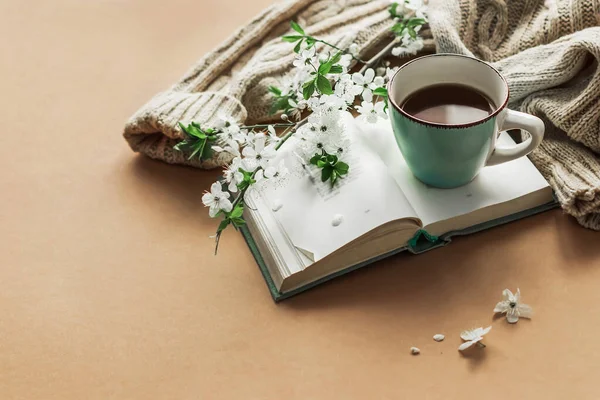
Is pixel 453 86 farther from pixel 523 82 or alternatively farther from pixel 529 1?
pixel 529 1

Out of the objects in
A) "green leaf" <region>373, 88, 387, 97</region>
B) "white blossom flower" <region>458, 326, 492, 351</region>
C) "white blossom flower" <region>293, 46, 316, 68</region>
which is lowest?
"white blossom flower" <region>458, 326, 492, 351</region>

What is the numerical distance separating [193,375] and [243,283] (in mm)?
139

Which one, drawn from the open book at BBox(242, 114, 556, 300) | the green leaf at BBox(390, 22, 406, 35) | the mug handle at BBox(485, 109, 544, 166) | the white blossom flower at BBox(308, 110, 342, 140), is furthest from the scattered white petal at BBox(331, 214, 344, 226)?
the green leaf at BBox(390, 22, 406, 35)

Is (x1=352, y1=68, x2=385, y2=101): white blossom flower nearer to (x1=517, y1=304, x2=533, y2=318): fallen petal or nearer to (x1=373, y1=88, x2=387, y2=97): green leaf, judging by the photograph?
(x1=373, y1=88, x2=387, y2=97): green leaf

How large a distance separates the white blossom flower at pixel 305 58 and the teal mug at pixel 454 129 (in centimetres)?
11

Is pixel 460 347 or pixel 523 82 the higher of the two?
pixel 523 82

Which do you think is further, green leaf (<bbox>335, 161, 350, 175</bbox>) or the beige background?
green leaf (<bbox>335, 161, 350, 175</bbox>)

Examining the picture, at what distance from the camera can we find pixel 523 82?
967mm

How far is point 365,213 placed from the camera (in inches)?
34.2

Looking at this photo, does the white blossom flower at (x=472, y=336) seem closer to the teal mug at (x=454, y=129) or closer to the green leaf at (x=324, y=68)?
the teal mug at (x=454, y=129)

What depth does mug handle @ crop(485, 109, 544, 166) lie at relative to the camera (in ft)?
2.84

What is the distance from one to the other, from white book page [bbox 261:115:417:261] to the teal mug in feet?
0.19

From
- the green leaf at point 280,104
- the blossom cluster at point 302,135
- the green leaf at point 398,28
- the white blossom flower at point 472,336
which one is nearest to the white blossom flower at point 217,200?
the blossom cluster at point 302,135

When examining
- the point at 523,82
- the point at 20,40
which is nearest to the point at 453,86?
the point at 523,82
